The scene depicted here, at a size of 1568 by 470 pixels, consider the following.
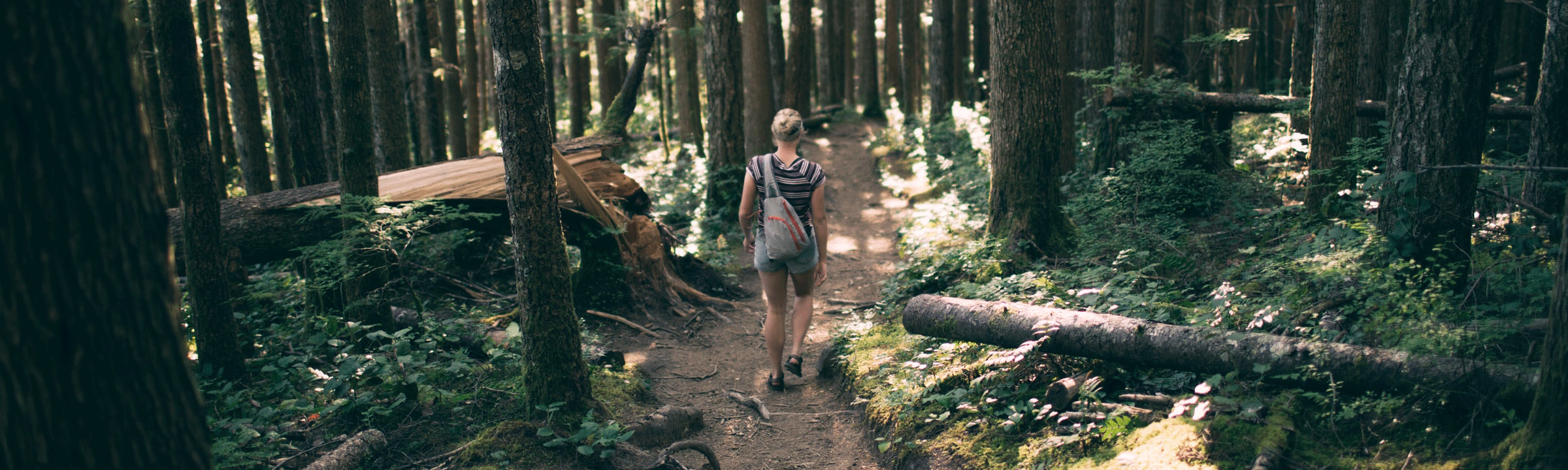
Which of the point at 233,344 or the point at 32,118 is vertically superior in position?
the point at 32,118

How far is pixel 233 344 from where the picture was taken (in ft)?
→ 18.2

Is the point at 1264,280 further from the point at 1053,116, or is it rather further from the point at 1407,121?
the point at 1053,116

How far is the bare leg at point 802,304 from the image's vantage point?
6.15 metres

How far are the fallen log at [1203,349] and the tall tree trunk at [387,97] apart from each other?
223 inches

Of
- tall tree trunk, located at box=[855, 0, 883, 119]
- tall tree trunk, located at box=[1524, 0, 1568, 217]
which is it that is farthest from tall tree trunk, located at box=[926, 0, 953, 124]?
tall tree trunk, located at box=[1524, 0, 1568, 217]

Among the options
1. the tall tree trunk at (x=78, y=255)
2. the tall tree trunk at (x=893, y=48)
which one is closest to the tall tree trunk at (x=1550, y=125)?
the tall tree trunk at (x=78, y=255)

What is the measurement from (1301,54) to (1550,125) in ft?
22.3

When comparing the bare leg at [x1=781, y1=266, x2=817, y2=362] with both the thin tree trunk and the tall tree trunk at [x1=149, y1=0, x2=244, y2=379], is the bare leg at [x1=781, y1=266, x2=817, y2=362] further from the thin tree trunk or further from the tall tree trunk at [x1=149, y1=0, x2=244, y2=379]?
the thin tree trunk

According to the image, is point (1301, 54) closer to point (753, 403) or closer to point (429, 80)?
point (753, 403)

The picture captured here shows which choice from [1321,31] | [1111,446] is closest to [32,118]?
[1111,446]

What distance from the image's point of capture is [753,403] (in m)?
6.14

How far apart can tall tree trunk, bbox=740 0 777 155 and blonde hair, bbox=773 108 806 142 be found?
703 cm

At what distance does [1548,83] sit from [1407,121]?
165 centimetres

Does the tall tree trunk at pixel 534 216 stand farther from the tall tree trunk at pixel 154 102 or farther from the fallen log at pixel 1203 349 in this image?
the tall tree trunk at pixel 154 102
